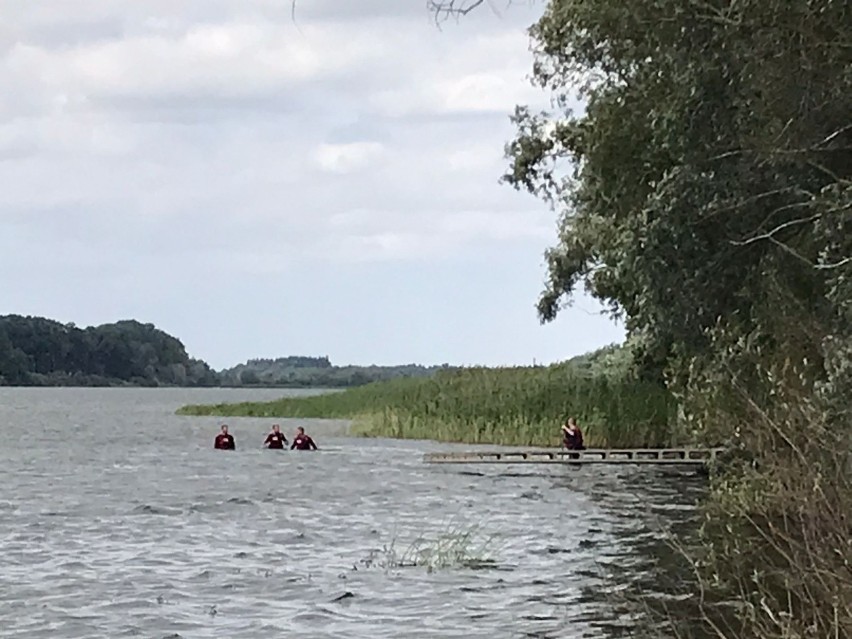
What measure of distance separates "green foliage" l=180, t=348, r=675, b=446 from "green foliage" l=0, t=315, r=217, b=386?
117979mm

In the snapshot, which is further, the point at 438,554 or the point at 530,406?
the point at 530,406

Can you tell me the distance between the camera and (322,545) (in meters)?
23.9

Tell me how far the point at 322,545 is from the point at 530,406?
18426 mm

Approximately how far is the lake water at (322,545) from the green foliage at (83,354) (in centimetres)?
12407

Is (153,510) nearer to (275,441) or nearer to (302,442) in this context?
(302,442)

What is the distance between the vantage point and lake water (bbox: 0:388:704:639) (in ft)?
56.2

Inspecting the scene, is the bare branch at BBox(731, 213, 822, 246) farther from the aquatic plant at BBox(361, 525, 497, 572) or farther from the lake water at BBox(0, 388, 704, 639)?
the aquatic plant at BBox(361, 525, 497, 572)

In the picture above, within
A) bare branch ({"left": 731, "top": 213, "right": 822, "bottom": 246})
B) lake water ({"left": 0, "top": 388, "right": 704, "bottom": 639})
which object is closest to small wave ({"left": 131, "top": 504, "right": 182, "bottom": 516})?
lake water ({"left": 0, "top": 388, "right": 704, "bottom": 639})

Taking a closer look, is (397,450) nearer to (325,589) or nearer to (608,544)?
(608,544)

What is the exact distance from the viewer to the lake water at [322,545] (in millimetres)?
17125

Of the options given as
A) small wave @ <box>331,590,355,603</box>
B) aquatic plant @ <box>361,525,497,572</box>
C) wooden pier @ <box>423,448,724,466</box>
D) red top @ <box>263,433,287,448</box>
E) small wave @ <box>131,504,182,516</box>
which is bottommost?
small wave @ <box>331,590,355,603</box>

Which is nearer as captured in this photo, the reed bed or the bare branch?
the bare branch

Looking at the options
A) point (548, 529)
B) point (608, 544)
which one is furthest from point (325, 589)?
point (548, 529)

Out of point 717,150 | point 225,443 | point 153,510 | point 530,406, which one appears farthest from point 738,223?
point 225,443
